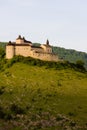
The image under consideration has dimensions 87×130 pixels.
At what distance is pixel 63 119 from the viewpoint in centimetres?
7550

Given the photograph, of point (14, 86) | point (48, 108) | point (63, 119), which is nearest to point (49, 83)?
point (14, 86)

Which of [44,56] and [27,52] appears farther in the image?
[27,52]

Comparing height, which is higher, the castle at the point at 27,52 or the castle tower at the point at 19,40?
the castle tower at the point at 19,40

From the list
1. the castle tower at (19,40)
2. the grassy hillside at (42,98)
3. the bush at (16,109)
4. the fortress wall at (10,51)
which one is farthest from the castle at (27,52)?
the bush at (16,109)

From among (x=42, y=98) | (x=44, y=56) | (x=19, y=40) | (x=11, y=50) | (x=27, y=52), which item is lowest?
(x=42, y=98)

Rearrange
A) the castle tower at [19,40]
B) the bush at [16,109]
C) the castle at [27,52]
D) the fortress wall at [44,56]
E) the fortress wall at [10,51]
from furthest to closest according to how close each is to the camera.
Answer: the castle tower at [19,40] → the fortress wall at [10,51] → the castle at [27,52] → the fortress wall at [44,56] → the bush at [16,109]

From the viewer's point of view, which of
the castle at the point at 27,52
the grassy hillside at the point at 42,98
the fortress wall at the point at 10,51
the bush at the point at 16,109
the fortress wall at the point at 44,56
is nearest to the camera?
the grassy hillside at the point at 42,98

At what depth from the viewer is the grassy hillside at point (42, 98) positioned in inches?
2822

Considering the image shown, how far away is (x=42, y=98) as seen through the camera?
316 feet

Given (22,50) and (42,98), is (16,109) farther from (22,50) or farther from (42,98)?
(22,50)

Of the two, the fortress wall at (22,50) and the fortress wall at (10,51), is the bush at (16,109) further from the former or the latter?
the fortress wall at (10,51)

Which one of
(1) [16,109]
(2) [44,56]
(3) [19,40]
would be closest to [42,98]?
(1) [16,109]

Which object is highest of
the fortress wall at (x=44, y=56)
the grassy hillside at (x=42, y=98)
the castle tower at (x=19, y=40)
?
the castle tower at (x=19, y=40)

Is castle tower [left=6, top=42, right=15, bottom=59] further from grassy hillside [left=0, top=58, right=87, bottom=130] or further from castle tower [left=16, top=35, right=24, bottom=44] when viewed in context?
grassy hillside [left=0, top=58, right=87, bottom=130]
